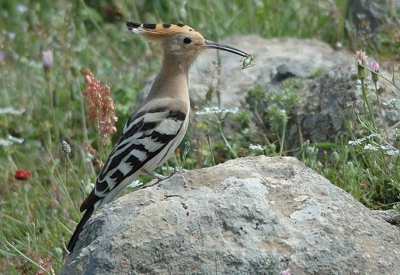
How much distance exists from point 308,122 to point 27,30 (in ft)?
12.2

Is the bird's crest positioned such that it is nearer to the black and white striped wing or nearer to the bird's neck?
the bird's neck

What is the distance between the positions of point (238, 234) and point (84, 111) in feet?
10.1

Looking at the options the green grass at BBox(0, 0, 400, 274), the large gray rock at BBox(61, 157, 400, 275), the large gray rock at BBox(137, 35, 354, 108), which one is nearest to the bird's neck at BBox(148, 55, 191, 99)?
the green grass at BBox(0, 0, 400, 274)

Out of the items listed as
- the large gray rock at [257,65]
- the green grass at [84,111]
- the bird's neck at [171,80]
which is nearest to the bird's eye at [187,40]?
the bird's neck at [171,80]

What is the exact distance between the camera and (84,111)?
5.87 metres

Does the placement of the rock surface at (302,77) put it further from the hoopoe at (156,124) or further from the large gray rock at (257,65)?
the hoopoe at (156,124)

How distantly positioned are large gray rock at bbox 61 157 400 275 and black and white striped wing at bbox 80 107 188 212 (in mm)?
677

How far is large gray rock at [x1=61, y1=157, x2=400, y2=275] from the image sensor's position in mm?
2934

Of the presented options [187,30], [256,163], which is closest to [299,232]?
[256,163]

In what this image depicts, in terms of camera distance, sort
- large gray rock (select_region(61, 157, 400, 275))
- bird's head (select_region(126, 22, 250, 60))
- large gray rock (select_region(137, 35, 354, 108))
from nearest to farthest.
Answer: large gray rock (select_region(61, 157, 400, 275)), bird's head (select_region(126, 22, 250, 60)), large gray rock (select_region(137, 35, 354, 108))

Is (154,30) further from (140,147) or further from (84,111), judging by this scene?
(84,111)

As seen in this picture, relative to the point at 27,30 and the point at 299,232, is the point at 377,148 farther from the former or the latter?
the point at 27,30

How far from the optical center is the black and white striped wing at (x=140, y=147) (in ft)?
12.9

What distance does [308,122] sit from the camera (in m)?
4.86
